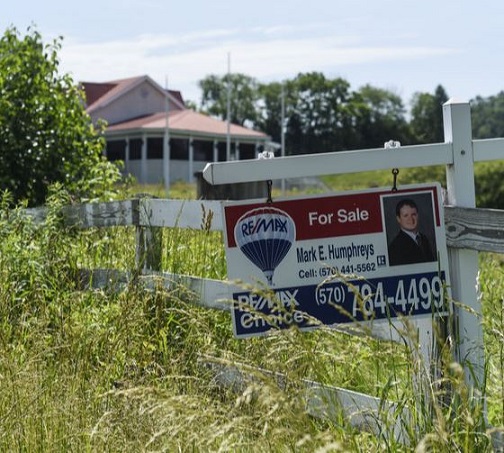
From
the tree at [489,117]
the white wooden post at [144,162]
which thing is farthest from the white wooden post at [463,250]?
the tree at [489,117]

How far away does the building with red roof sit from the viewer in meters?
48.8

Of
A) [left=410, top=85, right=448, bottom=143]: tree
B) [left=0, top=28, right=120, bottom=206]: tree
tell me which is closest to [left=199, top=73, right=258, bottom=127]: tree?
[left=410, top=85, right=448, bottom=143]: tree

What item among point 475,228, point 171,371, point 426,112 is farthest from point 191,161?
point 426,112

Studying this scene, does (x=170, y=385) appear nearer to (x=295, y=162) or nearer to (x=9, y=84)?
(x=295, y=162)

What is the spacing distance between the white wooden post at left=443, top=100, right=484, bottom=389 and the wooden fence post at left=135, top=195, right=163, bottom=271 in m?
2.15

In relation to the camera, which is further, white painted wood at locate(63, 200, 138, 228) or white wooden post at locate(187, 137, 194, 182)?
white wooden post at locate(187, 137, 194, 182)

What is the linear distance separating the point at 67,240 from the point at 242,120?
3386 inches

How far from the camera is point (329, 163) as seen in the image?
13.5 feet

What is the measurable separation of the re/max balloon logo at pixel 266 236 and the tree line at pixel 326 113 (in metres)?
74.8

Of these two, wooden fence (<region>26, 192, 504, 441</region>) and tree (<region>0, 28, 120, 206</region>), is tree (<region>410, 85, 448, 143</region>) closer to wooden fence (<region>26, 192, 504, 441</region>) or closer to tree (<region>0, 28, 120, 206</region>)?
tree (<region>0, 28, 120, 206</region>)

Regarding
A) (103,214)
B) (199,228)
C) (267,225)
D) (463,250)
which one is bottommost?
(463,250)

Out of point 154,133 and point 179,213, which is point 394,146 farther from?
point 154,133

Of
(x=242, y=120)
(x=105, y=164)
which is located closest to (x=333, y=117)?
(x=242, y=120)

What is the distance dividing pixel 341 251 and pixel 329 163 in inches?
15.7
